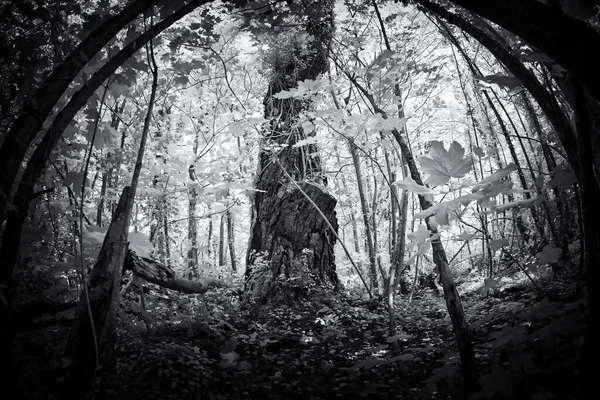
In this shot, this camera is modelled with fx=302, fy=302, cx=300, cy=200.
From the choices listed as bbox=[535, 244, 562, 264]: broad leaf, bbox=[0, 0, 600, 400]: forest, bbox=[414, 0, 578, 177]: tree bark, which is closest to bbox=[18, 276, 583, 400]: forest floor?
bbox=[0, 0, 600, 400]: forest

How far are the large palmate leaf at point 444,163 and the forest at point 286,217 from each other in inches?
0.4

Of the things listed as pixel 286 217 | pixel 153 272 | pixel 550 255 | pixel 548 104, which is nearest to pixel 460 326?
pixel 550 255

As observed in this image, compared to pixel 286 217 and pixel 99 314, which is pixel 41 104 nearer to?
pixel 99 314

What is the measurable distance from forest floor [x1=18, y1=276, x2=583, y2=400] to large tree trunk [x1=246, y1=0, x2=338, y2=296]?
99cm

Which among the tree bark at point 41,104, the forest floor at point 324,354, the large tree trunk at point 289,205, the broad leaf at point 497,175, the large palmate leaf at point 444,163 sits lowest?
the forest floor at point 324,354

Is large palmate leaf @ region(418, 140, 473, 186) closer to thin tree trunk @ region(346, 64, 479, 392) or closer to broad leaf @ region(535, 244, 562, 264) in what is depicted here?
thin tree trunk @ region(346, 64, 479, 392)

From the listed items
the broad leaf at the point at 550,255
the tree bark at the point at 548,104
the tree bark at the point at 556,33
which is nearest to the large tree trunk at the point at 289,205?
the broad leaf at the point at 550,255

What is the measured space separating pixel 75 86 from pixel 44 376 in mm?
1904

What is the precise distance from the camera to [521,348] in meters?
1.42

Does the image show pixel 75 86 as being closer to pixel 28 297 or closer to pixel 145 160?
pixel 28 297

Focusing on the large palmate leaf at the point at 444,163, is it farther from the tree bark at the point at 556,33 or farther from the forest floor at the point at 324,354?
the forest floor at the point at 324,354

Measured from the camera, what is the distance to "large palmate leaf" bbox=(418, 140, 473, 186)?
1503mm

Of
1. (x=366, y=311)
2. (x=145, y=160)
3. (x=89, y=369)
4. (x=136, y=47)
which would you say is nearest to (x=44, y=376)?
(x=89, y=369)

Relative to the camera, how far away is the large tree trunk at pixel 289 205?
521cm
